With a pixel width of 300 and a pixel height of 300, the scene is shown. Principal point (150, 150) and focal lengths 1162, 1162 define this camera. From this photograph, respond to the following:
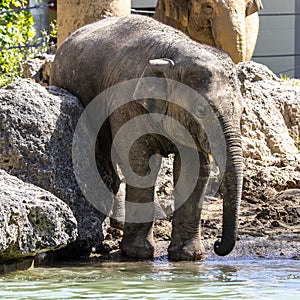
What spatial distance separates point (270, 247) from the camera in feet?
29.6

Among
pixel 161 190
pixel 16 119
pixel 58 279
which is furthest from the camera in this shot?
pixel 161 190

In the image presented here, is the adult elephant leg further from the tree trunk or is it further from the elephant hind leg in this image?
the tree trunk

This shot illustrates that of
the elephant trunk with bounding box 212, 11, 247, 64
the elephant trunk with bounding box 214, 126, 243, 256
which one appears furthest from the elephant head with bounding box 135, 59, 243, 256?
the elephant trunk with bounding box 212, 11, 247, 64

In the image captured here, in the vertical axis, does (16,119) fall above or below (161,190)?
above

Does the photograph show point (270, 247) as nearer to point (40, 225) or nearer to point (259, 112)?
point (40, 225)

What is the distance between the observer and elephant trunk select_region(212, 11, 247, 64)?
43.1 ft

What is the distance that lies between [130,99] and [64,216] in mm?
1330

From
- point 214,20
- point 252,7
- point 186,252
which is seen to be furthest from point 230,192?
point 252,7

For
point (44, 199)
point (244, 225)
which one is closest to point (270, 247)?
point (244, 225)

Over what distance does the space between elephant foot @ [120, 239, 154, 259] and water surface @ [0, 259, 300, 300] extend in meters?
0.23

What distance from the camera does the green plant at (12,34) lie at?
13.5 meters

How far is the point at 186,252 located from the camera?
8.95m

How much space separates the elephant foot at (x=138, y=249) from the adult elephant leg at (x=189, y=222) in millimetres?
156

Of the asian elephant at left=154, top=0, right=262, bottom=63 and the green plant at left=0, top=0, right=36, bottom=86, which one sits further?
the green plant at left=0, top=0, right=36, bottom=86
